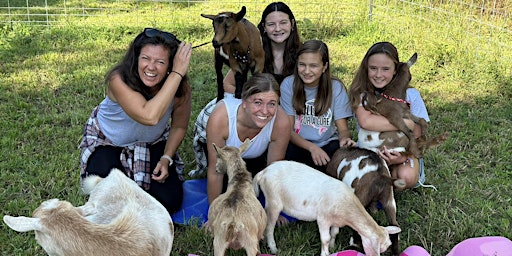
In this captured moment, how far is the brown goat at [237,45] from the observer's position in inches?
152

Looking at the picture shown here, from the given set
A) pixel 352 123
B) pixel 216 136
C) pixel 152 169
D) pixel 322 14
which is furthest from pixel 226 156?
pixel 322 14

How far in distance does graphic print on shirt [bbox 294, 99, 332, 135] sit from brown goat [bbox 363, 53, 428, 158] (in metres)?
0.35

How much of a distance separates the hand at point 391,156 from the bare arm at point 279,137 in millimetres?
699

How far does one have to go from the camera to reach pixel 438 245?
3244 millimetres

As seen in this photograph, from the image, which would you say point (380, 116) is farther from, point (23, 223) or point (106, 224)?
point (23, 223)

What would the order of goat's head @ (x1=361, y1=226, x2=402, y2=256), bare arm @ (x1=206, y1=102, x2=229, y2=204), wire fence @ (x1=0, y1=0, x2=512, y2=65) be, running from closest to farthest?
goat's head @ (x1=361, y1=226, x2=402, y2=256)
bare arm @ (x1=206, y1=102, x2=229, y2=204)
wire fence @ (x1=0, y1=0, x2=512, y2=65)

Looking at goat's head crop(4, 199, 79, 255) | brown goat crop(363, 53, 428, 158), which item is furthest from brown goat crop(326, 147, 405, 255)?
goat's head crop(4, 199, 79, 255)

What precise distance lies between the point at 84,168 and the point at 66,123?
1.72 meters

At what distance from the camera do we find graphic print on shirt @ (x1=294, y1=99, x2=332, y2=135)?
3975 millimetres

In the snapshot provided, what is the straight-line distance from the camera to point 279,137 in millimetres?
3641

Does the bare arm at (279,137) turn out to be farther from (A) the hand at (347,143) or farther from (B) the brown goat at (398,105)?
(B) the brown goat at (398,105)

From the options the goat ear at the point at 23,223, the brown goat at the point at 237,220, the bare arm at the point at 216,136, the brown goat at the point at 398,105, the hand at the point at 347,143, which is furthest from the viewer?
the hand at the point at 347,143

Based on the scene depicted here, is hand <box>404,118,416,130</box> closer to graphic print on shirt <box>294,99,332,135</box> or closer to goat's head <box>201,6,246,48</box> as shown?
graphic print on shirt <box>294,99,332,135</box>

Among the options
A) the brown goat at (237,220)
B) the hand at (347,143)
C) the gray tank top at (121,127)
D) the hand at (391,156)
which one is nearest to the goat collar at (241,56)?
the gray tank top at (121,127)
